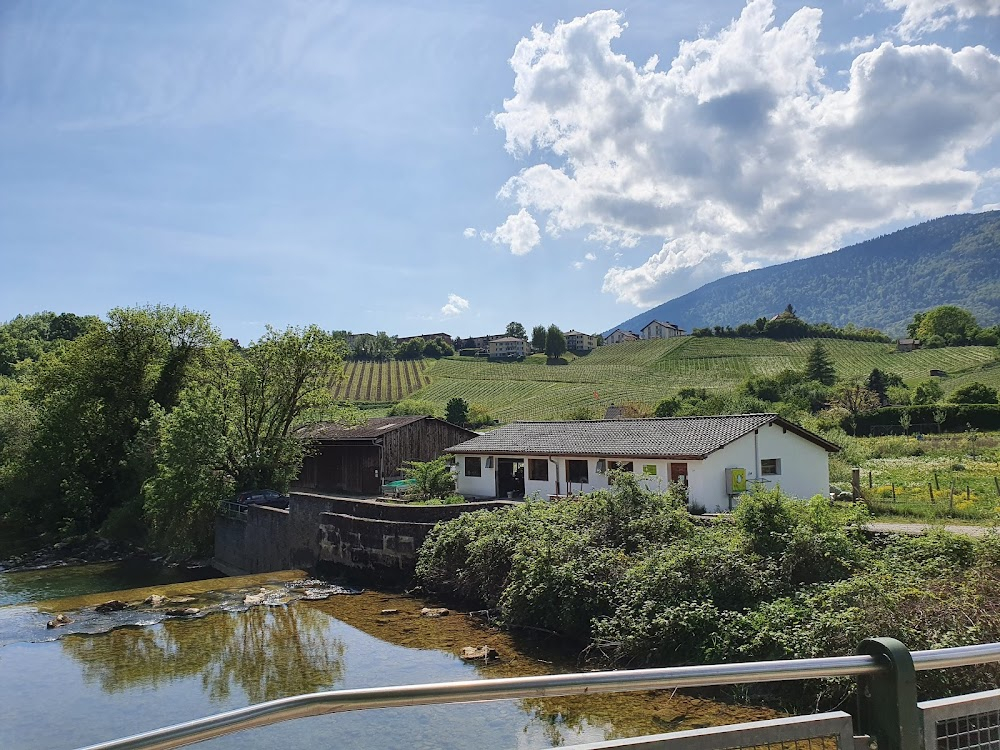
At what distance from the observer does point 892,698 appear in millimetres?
1998

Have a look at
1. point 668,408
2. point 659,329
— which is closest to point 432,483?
point 668,408

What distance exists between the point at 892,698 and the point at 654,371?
8067 cm

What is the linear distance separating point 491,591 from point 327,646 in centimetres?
378

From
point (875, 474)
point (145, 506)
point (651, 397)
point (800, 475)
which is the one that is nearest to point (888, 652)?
point (800, 475)

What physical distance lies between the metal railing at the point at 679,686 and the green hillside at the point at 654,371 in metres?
54.1

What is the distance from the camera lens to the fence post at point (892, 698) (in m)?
1.97

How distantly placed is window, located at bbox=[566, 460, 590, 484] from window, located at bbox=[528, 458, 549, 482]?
3.93 ft

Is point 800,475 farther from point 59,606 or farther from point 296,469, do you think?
point 59,606

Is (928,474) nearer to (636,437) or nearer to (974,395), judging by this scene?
(636,437)

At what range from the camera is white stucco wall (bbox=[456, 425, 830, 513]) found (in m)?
21.8

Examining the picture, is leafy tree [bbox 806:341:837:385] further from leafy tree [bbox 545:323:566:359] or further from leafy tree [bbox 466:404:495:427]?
leafy tree [bbox 545:323:566:359]

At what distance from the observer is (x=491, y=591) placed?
53.2 ft

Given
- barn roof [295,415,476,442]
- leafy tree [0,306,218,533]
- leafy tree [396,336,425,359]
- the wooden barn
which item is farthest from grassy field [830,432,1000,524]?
leafy tree [396,336,425,359]

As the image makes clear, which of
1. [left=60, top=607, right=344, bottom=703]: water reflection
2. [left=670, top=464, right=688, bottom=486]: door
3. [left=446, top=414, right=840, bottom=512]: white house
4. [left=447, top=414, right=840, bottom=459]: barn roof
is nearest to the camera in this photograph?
[left=60, top=607, right=344, bottom=703]: water reflection
